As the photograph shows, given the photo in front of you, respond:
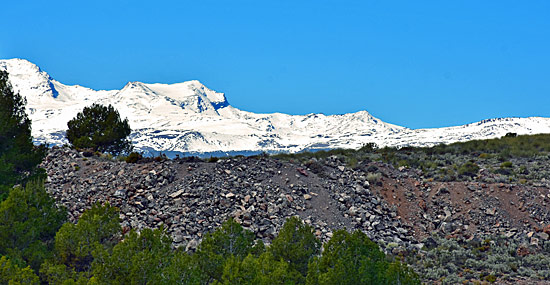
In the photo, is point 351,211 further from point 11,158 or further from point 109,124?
point 109,124

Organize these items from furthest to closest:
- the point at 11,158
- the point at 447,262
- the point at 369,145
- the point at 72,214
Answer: the point at 369,145 → the point at 72,214 → the point at 11,158 → the point at 447,262

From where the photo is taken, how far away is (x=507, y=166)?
46.1 metres

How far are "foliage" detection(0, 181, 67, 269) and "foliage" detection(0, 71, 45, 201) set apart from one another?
6165mm

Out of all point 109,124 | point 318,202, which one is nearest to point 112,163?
point 318,202

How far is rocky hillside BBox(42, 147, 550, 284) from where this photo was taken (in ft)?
102

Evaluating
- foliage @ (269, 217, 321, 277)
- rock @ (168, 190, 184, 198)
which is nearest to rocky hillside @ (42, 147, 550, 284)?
rock @ (168, 190, 184, 198)

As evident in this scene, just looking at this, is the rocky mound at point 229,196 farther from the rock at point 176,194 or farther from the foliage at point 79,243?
the foliage at point 79,243

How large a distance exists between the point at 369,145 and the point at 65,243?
39193 mm

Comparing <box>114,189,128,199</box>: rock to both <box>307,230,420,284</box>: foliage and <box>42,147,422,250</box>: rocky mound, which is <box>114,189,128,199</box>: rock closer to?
<box>42,147,422,250</box>: rocky mound

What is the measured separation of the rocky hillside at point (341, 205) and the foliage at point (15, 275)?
449 inches

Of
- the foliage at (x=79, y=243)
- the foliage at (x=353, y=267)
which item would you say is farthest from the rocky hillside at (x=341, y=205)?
the foliage at (x=353, y=267)

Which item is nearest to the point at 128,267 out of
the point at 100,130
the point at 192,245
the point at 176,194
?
the point at 192,245

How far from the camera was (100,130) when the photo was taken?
6009 cm

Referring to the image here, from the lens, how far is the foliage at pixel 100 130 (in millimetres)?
58969
